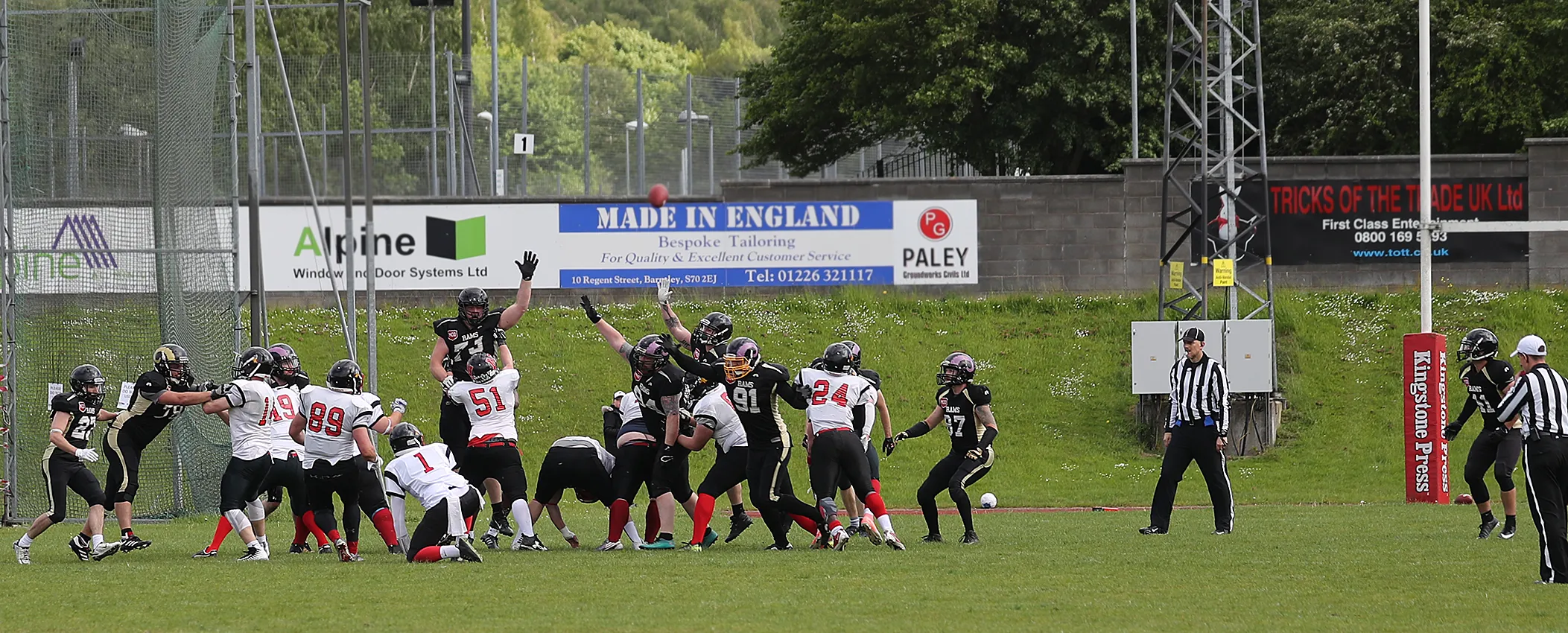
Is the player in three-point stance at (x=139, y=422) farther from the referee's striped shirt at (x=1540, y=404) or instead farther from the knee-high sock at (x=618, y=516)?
the referee's striped shirt at (x=1540, y=404)

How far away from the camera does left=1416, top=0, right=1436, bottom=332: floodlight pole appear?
18.4 metres

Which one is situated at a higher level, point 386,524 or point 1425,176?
point 1425,176

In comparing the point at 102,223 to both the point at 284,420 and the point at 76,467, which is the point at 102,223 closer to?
the point at 76,467

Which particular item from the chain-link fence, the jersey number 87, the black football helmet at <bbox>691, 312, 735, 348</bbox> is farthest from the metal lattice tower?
the jersey number 87

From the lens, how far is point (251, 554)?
1277cm

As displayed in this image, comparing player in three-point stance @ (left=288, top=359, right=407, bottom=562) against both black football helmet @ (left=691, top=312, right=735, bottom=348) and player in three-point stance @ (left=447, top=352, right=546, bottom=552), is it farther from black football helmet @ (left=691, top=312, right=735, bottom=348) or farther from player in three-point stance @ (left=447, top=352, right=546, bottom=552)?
black football helmet @ (left=691, top=312, right=735, bottom=348)

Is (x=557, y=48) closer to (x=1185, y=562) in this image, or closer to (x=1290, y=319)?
(x=1290, y=319)

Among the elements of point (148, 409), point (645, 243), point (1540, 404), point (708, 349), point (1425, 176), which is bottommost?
point (148, 409)

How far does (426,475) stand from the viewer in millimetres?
11992

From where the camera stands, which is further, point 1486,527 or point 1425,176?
point 1425,176

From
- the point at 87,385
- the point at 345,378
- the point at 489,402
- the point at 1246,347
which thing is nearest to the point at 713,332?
the point at 489,402

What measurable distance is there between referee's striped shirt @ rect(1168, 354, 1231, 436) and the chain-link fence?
33.0 ft

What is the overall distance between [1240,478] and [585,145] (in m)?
18.3

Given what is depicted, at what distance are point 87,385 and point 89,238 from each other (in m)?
4.75
